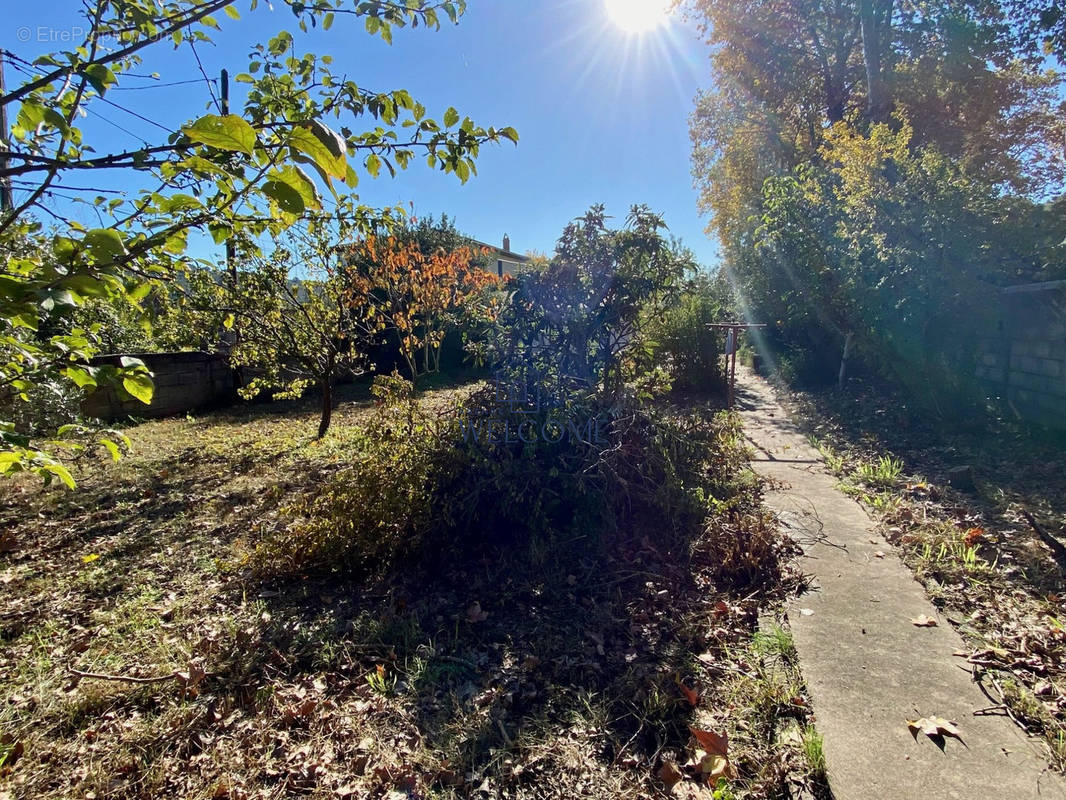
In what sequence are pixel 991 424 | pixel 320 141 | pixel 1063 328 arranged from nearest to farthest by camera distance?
pixel 320 141 < pixel 1063 328 < pixel 991 424

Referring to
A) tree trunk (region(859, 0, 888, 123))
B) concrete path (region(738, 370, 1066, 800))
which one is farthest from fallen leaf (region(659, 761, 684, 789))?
tree trunk (region(859, 0, 888, 123))

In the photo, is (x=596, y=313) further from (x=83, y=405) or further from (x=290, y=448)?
(x=83, y=405)

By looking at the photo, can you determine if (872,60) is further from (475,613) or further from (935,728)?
(475,613)

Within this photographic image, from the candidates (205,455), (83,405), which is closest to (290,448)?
(205,455)

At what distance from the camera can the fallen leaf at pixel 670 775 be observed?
1538mm

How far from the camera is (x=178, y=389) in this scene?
7324mm

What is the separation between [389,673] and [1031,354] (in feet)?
21.5

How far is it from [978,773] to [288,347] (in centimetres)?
608

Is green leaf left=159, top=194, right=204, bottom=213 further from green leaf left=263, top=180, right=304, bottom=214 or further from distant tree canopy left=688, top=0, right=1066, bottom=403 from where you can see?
distant tree canopy left=688, top=0, right=1066, bottom=403

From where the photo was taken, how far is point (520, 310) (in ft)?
11.6

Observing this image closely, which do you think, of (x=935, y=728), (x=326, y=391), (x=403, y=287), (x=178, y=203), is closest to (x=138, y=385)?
(x=178, y=203)

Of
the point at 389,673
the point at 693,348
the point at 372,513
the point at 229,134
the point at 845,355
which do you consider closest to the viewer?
the point at 229,134

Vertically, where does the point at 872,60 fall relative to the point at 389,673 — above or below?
above

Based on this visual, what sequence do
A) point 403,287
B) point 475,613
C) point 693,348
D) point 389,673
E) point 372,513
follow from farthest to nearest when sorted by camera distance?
point 693,348, point 403,287, point 372,513, point 475,613, point 389,673
